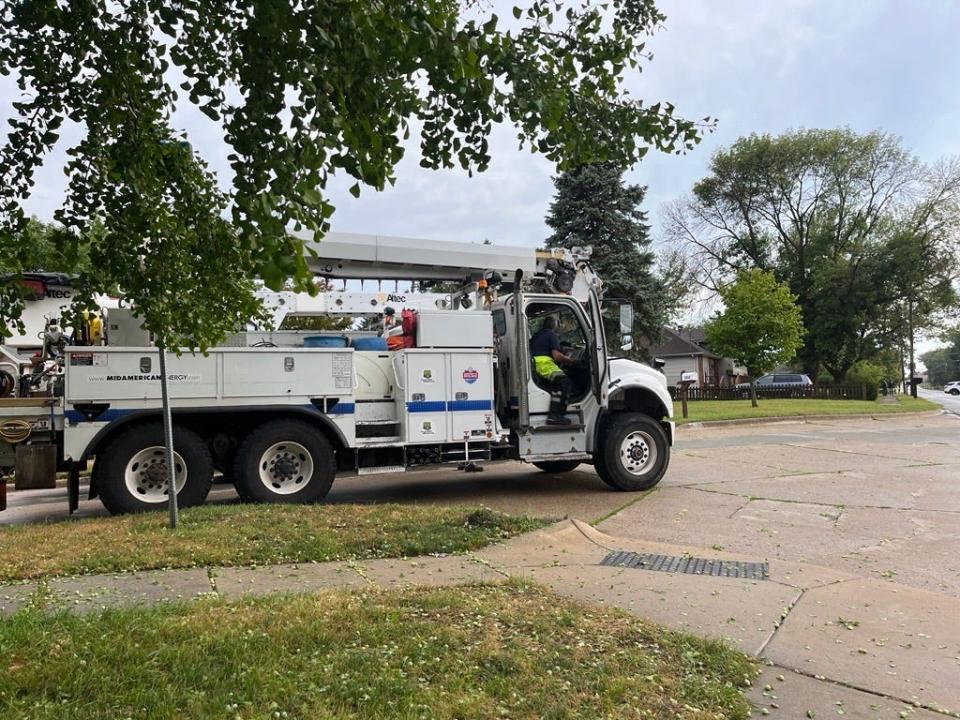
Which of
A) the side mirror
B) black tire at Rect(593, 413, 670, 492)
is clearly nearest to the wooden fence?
black tire at Rect(593, 413, 670, 492)

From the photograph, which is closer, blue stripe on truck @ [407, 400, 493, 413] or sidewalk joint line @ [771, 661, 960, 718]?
sidewalk joint line @ [771, 661, 960, 718]

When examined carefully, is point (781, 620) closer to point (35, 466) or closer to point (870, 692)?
point (870, 692)

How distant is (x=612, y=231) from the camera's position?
27.7 m

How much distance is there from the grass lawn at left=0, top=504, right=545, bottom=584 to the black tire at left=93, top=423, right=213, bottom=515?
371 mm

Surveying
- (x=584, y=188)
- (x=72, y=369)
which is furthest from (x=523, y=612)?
(x=584, y=188)

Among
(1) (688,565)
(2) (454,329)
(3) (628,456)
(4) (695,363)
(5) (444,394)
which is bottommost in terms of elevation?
(1) (688,565)

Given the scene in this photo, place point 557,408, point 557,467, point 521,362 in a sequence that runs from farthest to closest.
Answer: point 557,467 < point 557,408 < point 521,362

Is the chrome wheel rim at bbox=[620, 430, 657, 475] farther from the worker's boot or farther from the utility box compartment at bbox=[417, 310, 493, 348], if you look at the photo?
the utility box compartment at bbox=[417, 310, 493, 348]

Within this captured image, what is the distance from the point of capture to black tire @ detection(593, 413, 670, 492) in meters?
9.57

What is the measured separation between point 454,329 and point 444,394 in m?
0.82

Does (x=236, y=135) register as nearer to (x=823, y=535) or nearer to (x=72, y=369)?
(x=72, y=369)

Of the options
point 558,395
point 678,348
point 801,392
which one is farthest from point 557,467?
point 678,348

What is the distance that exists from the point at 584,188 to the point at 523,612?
82.1 ft

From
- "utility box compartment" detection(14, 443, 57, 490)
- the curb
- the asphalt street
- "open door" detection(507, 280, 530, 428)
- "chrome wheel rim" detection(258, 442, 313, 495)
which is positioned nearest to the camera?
"utility box compartment" detection(14, 443, 57, 490)
